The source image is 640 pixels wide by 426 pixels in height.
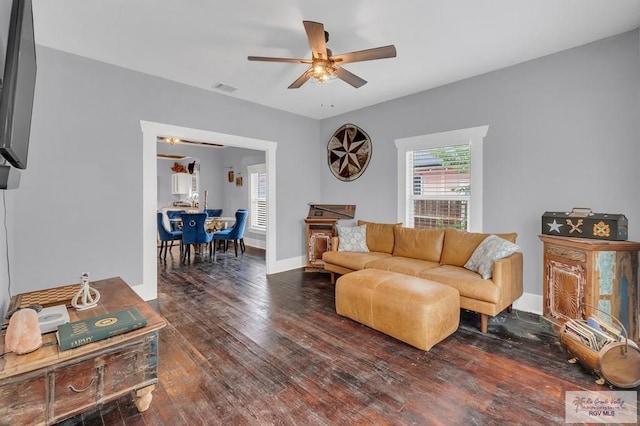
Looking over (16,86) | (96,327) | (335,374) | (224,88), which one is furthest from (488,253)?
(224,88)

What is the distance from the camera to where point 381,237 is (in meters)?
4.43

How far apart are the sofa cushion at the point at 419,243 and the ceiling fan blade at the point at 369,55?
2348 millimetres

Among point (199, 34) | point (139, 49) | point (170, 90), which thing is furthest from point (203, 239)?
point (199, 34)

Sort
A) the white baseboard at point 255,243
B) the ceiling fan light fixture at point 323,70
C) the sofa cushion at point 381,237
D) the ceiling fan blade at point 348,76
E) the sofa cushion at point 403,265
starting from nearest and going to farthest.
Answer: the ceiling fan light fixture at point 323,70 < the ceiling fan blade at point 348,76 < the sofa cushion at point 403,265 < the sofa cushion at point 381,237 < the white baseboard at point 255,243

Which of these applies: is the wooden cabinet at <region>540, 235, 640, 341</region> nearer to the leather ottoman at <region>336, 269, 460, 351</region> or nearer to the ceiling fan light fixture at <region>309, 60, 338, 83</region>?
the leather ottoman at <region>336, 269, 460, 351</region>

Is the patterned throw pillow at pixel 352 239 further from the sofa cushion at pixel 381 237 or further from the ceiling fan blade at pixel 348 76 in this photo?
the ceiling fan blade at pixel 348 76

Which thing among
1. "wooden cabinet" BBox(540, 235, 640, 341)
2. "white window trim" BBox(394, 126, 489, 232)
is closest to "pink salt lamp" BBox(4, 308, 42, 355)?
"wooden cabinet" BBox(540, 235, 640, 341)

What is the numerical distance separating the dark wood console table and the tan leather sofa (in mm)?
2607

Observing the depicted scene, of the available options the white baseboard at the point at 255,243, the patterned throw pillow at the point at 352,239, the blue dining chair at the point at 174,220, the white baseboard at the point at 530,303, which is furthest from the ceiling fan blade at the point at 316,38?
the blue dining chair at the point at 174,220

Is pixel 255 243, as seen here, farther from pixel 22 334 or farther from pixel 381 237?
pixel 22 334

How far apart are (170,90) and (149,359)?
131 inches

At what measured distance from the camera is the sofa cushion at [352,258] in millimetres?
3914

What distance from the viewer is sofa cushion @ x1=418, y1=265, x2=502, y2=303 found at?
2.77 metres

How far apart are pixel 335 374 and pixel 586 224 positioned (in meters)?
2.62
